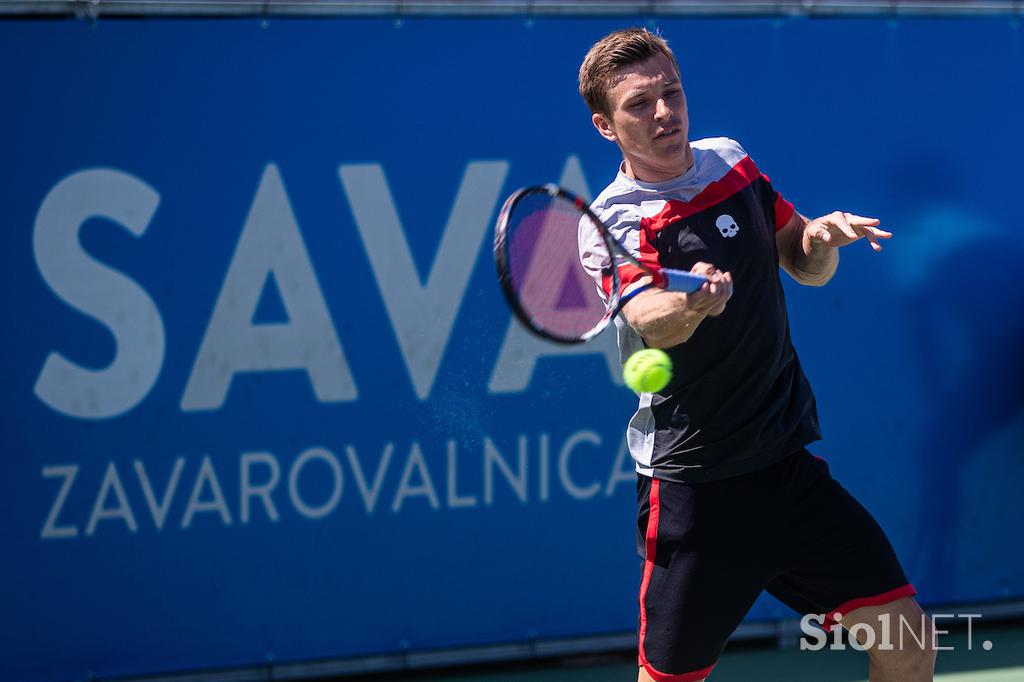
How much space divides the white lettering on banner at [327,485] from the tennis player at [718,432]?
114cm

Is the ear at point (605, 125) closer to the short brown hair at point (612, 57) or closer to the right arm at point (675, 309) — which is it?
the short brown hair at point (612, 57)

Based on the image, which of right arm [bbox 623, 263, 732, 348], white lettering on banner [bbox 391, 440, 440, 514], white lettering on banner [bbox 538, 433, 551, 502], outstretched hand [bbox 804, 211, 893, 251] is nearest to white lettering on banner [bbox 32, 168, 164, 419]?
white lettering on banner [bbox 391, 440, 440, 514]

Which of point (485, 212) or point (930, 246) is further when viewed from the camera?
point (930, 246)

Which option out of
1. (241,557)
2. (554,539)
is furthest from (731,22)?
(241,557)

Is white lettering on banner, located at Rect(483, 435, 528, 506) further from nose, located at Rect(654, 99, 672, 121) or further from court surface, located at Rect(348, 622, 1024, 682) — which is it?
nose, located at Rect(654, 99, 672, 121)

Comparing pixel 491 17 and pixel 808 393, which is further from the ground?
pixel 491 17

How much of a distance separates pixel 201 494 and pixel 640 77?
1.93 metres

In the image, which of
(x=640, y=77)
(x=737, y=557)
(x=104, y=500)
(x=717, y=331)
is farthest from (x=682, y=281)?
(x=104, y=500)

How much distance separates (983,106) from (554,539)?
6.61 ft

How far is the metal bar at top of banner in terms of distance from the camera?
3670mm

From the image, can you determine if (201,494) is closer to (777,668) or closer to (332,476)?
(332,476)

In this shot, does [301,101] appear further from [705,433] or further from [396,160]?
[705,433]

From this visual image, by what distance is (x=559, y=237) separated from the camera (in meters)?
2.90

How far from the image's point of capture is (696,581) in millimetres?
2855
